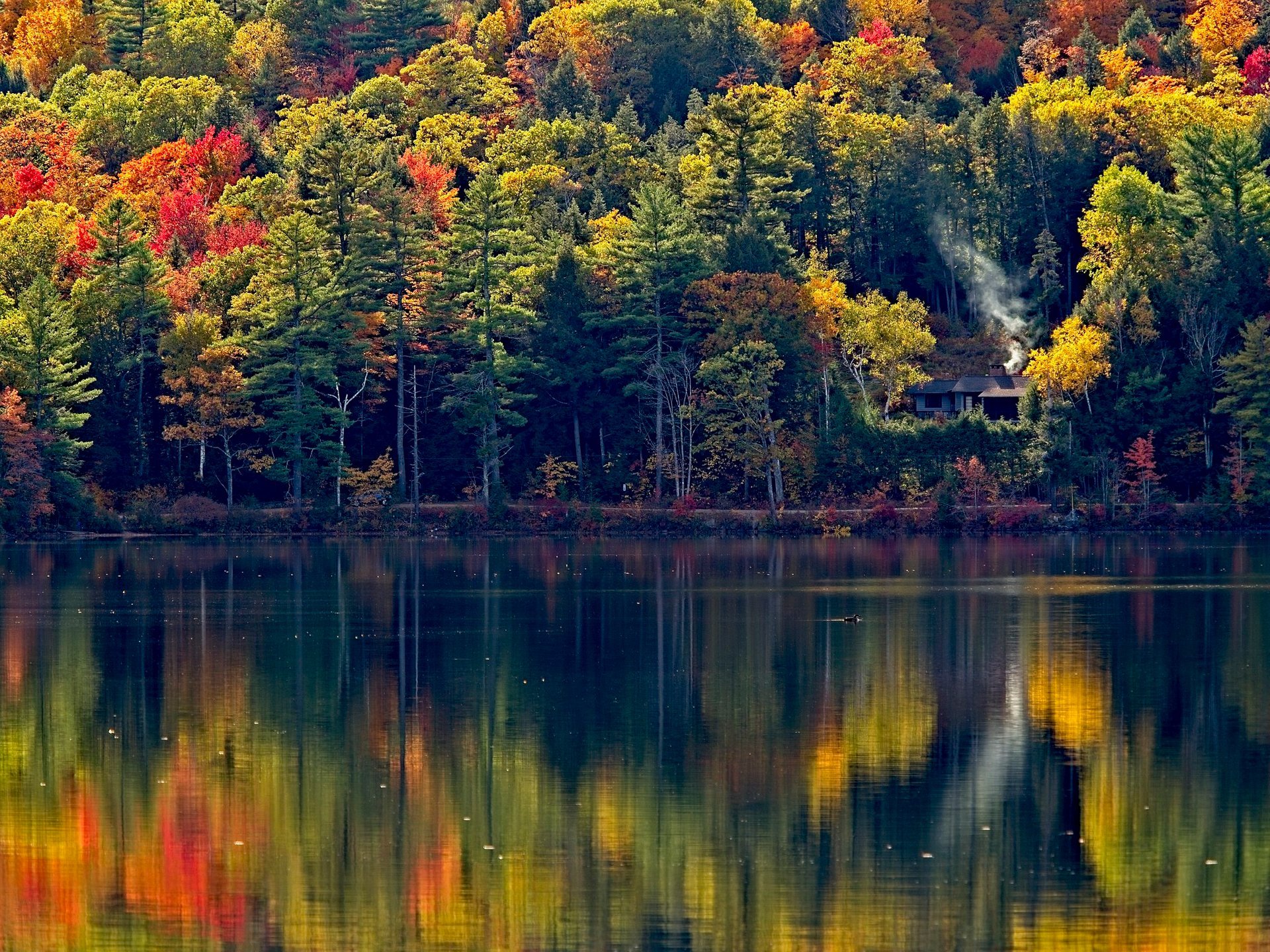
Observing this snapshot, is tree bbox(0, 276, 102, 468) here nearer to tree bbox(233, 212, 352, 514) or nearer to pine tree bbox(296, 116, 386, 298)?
tree bbox(233, 212, 352, 514)

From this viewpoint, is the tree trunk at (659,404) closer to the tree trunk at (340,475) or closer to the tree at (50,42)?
the tree trunk at (340,475)

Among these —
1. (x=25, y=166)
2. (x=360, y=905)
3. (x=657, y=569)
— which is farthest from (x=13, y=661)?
(x=25, y=166)

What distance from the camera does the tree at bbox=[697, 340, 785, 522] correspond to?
79688 millimetres

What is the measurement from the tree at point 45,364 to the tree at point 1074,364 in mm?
35306

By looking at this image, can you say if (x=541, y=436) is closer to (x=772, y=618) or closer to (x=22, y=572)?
(x=22, y=572)

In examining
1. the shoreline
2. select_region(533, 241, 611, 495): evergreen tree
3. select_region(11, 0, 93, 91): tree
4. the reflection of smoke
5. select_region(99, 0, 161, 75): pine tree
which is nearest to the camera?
the shoreline

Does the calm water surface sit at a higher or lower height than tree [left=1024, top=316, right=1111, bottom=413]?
lower

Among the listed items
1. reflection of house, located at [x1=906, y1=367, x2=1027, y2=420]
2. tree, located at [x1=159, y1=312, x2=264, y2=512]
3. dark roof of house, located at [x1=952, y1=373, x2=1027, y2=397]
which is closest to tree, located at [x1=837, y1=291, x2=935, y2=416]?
reflection of house, located at [x1=906, y1=367, x2=1027, y2=420]

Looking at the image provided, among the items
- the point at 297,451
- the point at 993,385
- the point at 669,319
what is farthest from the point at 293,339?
the point at 993,385

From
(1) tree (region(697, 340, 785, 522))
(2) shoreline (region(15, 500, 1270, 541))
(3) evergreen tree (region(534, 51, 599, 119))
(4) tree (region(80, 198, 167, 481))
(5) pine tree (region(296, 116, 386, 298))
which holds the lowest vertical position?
(2) shoreline (region(15, 500, 1270, 541))

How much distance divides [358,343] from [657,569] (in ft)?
79.5

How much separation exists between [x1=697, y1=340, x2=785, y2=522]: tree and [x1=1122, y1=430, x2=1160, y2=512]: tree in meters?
12.9

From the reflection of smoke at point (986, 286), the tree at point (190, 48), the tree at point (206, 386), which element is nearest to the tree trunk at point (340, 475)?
the tree at point (206, 386)

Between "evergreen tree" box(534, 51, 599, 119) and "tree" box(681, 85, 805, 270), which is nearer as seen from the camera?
"tree" box(681, 85, 805, 270)
